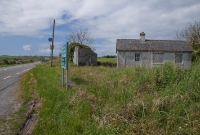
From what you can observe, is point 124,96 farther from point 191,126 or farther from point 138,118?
point 191,126

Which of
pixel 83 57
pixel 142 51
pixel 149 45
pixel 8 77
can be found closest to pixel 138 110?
pixel 8 77

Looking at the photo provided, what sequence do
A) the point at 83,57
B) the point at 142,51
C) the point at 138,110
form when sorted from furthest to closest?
the point at 142,51
the point at 83,57
the point at 138,110

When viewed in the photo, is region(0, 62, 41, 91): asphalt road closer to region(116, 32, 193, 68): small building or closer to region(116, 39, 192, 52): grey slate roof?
region(116, 32, 193, 68): small building

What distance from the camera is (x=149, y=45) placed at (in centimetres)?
2616

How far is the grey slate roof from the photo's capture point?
84.6 ft

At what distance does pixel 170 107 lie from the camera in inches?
181

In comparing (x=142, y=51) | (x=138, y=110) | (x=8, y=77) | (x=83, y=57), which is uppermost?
(x=142, y=51)

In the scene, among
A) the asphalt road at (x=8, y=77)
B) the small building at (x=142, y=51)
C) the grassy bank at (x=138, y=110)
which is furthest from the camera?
the small building at (x=142, y=51)

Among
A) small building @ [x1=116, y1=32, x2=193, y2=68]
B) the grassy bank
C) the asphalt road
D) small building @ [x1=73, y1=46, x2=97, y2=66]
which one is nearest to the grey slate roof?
small building @ [x1=116, y1=32, x2=193, y2=68]

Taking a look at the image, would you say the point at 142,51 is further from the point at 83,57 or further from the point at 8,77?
the point at 8,77

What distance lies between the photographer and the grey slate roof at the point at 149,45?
1015 inches

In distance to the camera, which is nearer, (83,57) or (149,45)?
(83,57)

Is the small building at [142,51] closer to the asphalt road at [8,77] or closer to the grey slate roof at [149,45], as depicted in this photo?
the grey slate roof at [149,45]

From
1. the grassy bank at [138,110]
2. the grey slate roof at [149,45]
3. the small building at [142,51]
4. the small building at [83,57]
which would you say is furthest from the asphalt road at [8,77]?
the grey slate roof at [149,45]
